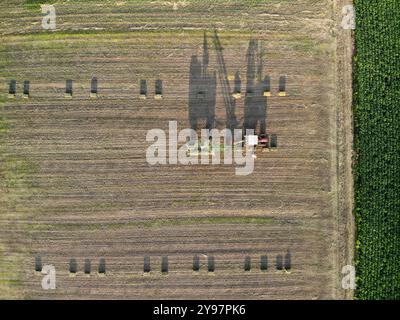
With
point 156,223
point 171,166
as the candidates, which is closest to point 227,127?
point 171,166

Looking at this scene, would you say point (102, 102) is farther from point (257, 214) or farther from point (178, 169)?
point (257, 214)

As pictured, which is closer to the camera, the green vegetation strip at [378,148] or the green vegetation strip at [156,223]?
the green vegetation strip at [378,148]

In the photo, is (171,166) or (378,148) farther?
(171,166)

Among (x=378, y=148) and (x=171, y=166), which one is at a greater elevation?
(x=378, y=148)

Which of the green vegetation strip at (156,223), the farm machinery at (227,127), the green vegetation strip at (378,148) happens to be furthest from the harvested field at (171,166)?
the green vegetation strip at (378,148)

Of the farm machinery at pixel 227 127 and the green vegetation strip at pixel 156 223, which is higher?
the farm machinery at pixel 227 127

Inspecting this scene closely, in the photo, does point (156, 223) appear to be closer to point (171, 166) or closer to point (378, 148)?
point (171, 166)

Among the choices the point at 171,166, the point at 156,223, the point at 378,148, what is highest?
the point at 378,148

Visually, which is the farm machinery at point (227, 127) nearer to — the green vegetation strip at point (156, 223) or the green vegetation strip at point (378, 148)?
the green vegetation strip at point (156, 223)
